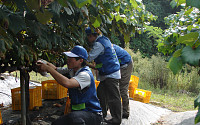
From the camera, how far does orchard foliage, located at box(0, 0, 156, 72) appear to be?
1.81m

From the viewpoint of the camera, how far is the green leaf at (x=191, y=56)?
0.89 metres

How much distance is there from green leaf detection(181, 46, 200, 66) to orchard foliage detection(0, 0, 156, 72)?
0.50 meters

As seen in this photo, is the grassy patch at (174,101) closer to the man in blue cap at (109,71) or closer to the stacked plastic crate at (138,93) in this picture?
the stacked plastic crate at (138,93)

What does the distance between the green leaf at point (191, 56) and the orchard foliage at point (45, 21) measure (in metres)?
0.50

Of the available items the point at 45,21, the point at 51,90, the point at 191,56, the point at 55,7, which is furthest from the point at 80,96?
the point at 51,90

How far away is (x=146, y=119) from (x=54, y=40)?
12.5ft

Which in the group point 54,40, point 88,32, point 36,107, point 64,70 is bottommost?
point 36,107

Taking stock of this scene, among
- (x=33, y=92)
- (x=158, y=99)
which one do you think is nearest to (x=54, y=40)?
(x=33, y=92)

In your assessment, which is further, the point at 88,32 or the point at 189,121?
the point at 189,121

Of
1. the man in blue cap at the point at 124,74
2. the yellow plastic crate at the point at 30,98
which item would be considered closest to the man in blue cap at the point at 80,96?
the man in blue cap at the point at 124,74

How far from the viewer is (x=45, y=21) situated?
1.80 metres

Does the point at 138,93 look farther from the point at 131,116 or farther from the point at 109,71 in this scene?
the point at 109,71

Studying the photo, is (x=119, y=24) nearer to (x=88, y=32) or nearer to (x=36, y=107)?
(x=88, y=32)

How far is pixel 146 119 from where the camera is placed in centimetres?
582
